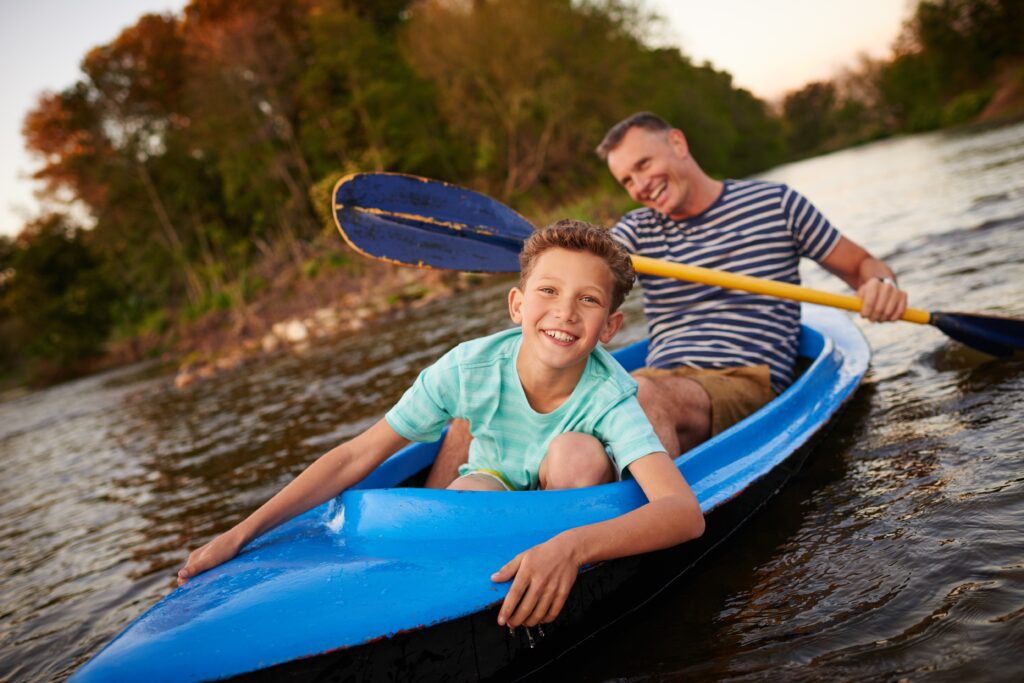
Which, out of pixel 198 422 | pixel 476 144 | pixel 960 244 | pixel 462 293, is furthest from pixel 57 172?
pixel 960 244

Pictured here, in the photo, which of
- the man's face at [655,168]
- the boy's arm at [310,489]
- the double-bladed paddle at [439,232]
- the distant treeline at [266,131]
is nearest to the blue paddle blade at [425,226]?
the double-bladed paddle at [439,232]

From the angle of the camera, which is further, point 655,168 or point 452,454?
point 655,168

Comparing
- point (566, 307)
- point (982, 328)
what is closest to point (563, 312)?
point (566, 307)

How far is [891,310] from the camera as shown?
2490 mm

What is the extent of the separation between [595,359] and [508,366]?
8.8 inches

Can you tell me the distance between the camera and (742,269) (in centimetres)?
278

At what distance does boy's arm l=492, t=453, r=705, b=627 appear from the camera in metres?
1.42

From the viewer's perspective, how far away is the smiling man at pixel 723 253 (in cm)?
271

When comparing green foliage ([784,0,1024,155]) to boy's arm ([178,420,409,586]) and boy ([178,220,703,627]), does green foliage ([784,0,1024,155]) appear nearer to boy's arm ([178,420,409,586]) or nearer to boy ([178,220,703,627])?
boy ([178,220,703,627])

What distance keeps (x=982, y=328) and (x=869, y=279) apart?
2.16 feet

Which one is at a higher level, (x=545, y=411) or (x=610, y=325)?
(x=610, y=325)

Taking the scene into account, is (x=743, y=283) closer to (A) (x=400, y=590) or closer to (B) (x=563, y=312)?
(B) (x=563, y=312)

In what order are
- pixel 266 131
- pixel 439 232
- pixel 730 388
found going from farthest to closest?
pixel 266 131
pixel 439 232
pixel 730 388

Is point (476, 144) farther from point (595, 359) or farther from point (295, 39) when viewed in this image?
point (595, 359)
